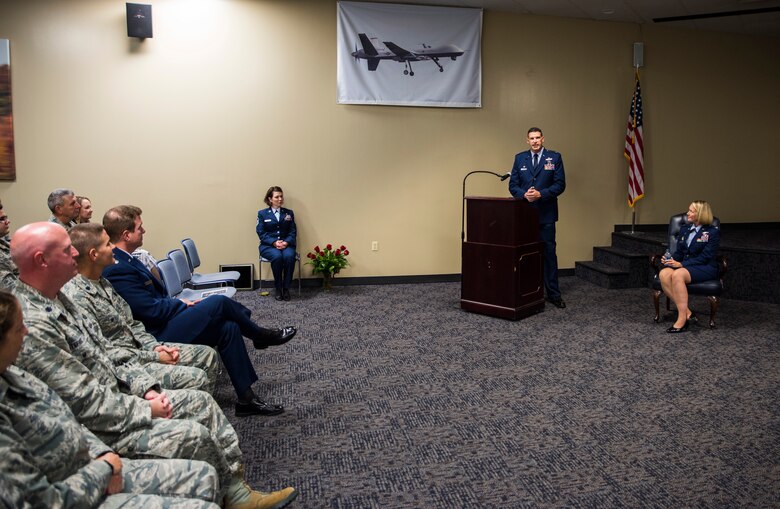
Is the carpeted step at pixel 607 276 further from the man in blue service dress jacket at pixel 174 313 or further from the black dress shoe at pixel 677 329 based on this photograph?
the man in blue service dress jacket at pixel 174 313

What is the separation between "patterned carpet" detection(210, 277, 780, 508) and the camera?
8.64 ft

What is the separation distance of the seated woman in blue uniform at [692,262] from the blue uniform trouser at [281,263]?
347 centimetres

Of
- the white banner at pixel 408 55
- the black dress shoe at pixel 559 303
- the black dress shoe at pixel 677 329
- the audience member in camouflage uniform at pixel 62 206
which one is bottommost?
the black dress shoe at pixel 677 329

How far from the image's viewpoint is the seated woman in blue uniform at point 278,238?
21.0ft

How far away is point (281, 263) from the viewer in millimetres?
6391

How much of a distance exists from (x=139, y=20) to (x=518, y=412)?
5.26 metres

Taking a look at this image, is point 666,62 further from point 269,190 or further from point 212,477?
point 212,477

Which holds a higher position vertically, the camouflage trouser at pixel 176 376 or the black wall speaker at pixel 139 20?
the black wall speaker at pixel 139 20

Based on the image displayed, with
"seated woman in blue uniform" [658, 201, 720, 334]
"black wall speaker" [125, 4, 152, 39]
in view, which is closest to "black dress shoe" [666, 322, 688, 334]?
"seated woman in blue uniform" [658, 201, 720, 334]

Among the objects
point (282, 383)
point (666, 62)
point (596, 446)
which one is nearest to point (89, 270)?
point (282, 383)

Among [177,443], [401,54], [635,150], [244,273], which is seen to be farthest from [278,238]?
[177,443]

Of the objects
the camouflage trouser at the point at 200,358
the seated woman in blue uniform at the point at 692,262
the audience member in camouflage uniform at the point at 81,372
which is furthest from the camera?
the seated woman in blue uniform at the point at 692,262

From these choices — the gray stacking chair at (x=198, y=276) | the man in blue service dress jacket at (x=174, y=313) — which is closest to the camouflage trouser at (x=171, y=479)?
the man in blue service dress jacket at (x=174, y=313)

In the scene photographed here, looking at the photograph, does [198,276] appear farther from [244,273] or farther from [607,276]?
[607,276]
